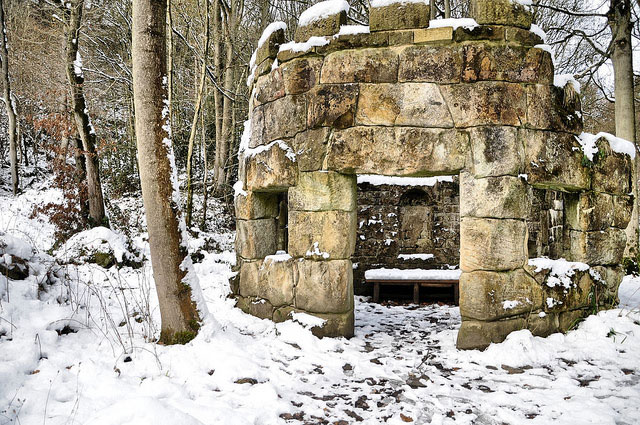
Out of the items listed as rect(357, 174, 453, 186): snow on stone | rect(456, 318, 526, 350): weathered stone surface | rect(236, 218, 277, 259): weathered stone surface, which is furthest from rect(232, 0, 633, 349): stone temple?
rect(357, 174, 453, 186): snow on stone

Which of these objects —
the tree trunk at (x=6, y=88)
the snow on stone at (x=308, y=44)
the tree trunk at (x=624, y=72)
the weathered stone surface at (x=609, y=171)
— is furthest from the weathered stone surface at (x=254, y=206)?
the tree trunk at (x=6, y=88)

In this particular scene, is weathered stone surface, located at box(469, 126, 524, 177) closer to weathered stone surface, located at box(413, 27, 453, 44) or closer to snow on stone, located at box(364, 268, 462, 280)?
weathered stone surface, located at box(413, 27, 453, 44)

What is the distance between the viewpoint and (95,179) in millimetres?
8625

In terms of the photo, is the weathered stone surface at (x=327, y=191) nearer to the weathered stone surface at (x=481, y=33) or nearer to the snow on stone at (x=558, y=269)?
the weathered stone surface at (x=481, y=33)

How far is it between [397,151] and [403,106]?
45 cm

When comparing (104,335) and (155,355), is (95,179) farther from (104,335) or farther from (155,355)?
(155,355)

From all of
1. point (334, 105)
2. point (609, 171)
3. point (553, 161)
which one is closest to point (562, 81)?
point (553, 161)

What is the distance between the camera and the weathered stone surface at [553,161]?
404 centimetres

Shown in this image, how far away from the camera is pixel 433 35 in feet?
13.3

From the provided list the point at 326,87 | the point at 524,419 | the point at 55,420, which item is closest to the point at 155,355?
the point at 55,420

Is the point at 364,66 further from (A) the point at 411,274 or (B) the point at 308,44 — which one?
(A) the point at 411,274

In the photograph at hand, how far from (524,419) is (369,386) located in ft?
3.52

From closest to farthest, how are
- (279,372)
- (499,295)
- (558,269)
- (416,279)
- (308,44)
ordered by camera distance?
(279,372)
(499,295)
(558,269)
(308,44)
(416,279)

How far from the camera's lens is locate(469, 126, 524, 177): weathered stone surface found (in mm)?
3969
